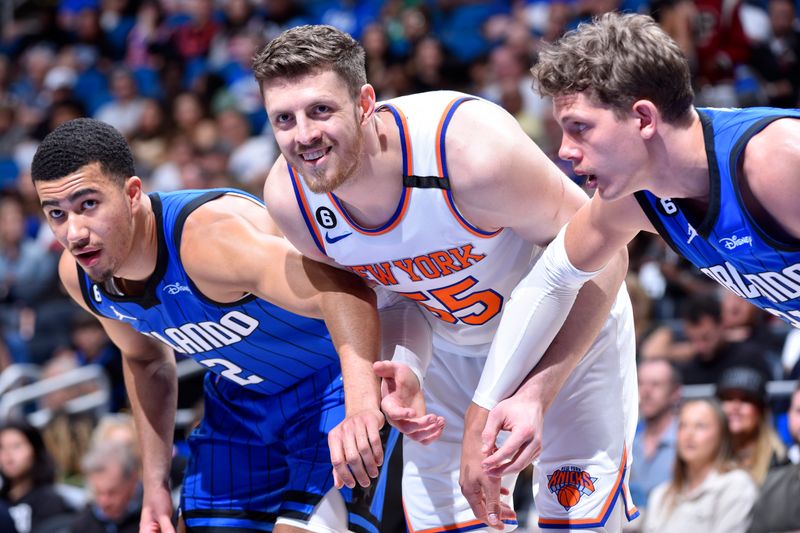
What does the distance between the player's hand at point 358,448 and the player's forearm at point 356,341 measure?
58 millimetres

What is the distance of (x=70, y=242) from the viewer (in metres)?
3.80

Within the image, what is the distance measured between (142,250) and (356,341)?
927mm

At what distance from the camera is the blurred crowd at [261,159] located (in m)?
5.92

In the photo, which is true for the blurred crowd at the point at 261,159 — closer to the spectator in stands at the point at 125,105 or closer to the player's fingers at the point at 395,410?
the spectator in stands at the point at 125,105

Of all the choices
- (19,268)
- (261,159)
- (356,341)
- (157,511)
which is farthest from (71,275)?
(19,268)

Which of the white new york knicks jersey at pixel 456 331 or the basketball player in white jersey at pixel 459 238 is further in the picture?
the white new york knicks jersey at pixel 456 331

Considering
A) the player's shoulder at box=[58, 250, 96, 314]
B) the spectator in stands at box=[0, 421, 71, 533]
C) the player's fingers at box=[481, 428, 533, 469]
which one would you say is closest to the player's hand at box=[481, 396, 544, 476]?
the player's fingers at box=[481, 428, 533, 469]

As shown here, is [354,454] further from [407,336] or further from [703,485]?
[703,485]

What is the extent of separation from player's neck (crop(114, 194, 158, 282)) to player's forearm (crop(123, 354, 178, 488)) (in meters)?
0.62

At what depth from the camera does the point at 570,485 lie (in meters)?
3.92

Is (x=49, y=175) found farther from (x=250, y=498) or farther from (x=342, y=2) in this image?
(x=342, y=2)

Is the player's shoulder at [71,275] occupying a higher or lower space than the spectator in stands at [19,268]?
higher

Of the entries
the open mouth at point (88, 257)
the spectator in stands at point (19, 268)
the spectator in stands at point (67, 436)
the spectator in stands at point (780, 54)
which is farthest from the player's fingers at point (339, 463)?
the spectator in stands at point (19, 268)

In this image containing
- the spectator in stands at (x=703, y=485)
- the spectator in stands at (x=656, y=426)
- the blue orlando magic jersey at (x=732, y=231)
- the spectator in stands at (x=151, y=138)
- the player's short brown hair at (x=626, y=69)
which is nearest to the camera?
the blue orlando magic jersey at (x=732, y=231)
